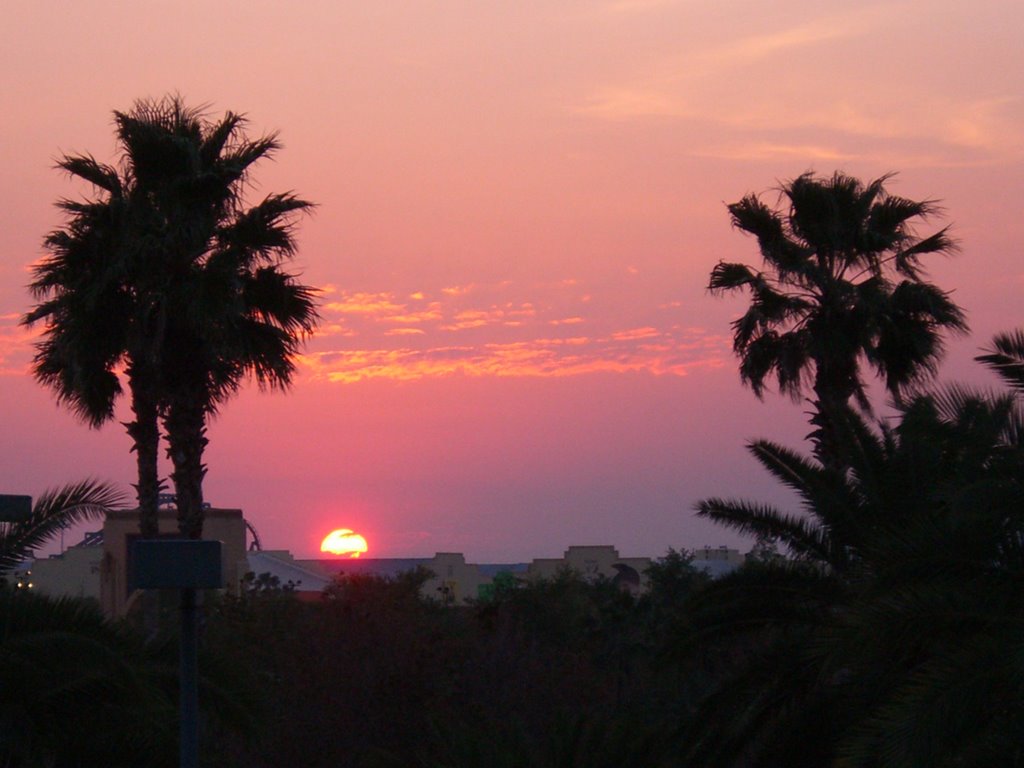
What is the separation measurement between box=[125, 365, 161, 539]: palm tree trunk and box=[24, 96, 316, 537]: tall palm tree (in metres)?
0.03

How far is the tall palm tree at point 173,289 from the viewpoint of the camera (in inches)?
848

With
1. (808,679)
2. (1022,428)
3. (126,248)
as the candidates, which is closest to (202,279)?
(126,248)

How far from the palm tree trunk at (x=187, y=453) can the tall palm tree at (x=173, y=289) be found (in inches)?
0.8

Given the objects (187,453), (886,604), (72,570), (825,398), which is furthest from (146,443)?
(72,570)

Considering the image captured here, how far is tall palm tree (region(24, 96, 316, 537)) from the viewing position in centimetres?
2155

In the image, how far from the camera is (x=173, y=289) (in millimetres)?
21609

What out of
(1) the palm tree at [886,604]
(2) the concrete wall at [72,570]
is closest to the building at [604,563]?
(2) the concrete wall at [72,570]

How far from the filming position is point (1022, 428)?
11.8 m

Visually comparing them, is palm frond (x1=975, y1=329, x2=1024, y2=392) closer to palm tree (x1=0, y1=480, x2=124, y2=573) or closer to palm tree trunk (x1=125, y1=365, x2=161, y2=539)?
palm tree (x1=0, y1=480, x2=124, y2=573)

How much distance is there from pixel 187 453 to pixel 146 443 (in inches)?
53.7

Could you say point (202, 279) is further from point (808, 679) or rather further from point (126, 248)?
point (808, 679)

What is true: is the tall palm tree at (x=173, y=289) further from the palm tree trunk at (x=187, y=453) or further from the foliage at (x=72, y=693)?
the foliage at (x=72, y=693)

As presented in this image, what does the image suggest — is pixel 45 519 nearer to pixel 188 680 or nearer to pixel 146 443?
pixel 188 680

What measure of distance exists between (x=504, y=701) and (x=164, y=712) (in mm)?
11519
